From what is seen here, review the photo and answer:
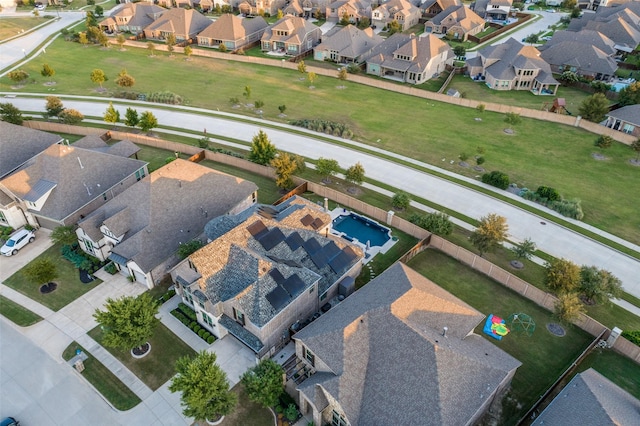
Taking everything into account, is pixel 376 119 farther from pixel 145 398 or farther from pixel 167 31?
pixel 167 31

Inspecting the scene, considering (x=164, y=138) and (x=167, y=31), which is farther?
(x=167, y=31)

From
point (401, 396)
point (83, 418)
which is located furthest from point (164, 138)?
point (401, 396)

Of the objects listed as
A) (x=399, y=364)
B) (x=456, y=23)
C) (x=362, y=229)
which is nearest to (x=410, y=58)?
(x=456, y=23)

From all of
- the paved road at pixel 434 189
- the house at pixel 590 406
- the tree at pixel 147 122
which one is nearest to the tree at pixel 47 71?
the paved road at pixel 434 189

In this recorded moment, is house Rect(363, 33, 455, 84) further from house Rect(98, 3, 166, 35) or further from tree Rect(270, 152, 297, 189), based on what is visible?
house Rect(98, 3, 166, 35)

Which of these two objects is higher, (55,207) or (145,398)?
(55,207)
